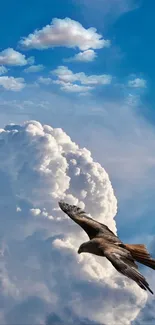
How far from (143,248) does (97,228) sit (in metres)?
8.69

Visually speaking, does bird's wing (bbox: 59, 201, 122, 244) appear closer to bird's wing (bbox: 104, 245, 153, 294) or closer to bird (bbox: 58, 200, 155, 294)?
bird (bbox: 58, 200, 155, 294)

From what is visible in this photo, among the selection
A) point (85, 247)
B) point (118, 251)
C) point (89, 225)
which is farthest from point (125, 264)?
point (89, 225)

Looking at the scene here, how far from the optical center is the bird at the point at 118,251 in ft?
97.6

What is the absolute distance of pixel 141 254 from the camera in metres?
34.5

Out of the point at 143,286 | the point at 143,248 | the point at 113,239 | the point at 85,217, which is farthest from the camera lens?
the point at 85,217

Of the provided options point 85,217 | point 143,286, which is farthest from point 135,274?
point 85,217

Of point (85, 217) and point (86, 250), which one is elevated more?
point (85, 217)

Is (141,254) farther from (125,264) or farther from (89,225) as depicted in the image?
(89,225)

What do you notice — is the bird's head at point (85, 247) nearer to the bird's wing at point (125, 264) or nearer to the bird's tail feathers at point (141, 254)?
the bird's wing at point (125, 264)

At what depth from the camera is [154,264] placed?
107 ft


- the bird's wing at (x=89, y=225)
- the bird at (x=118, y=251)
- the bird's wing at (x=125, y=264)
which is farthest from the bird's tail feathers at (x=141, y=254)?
the bird's wing at (x=89, y=225)

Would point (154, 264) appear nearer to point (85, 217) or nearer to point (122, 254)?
point (122, 254)

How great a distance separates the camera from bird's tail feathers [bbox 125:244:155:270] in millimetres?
33009

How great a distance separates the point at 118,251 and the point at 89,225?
10694 millimetres
